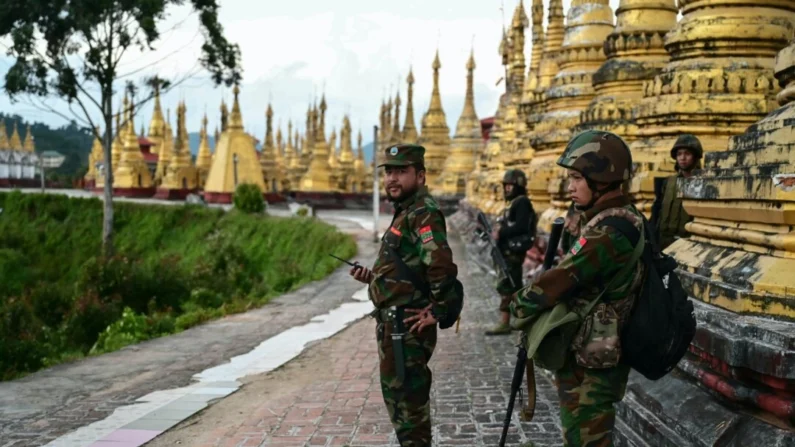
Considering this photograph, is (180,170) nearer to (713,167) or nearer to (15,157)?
(15,157)

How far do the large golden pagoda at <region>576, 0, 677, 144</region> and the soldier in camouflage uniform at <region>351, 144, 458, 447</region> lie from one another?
4856mm

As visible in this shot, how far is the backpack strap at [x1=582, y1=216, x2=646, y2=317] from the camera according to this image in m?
3.40

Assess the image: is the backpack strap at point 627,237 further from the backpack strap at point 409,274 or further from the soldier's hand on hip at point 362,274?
the soldier's hand on hip at point 362,274

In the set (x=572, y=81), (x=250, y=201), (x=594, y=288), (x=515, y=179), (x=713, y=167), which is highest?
(x=572, y=81)

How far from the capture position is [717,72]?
6.61 metres

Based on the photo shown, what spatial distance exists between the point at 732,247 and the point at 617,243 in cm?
125

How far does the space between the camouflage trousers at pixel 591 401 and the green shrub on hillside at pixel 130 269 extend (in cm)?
662

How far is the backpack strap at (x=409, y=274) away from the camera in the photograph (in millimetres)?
4414

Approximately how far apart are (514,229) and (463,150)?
22.1 meters

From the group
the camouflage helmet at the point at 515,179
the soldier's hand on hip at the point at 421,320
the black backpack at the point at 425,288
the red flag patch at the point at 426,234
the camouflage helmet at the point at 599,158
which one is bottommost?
the soldier's hand on hip at the point at 421,320

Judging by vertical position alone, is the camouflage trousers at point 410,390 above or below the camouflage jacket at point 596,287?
below

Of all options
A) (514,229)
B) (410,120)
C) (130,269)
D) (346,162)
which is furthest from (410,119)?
(514,229)

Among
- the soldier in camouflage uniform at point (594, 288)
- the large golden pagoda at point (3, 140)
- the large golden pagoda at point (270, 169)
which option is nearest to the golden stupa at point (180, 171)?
the large golden pagoda at point (270, 169)

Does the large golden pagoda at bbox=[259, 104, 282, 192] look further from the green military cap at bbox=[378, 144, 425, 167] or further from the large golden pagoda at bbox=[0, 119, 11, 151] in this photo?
the green military cap at bbox=[378, 144, 425, 167]
